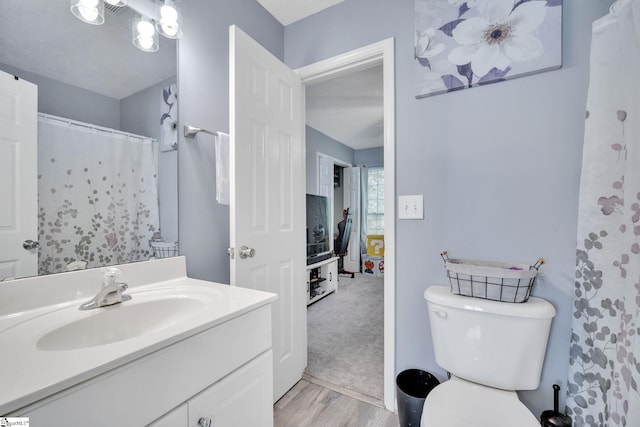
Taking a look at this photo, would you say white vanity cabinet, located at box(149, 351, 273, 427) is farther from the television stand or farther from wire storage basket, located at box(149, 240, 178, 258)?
the television stand

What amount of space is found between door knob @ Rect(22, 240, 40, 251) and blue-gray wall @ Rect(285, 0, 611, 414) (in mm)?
1491

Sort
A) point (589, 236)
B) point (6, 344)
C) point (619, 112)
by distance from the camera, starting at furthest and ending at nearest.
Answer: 1. point (589, 236)
2. point (619, 112)
3. point (6, 344)

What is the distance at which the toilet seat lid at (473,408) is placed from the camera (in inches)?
35.5

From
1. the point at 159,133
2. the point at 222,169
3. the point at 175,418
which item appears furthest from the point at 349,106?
the point at 175,418

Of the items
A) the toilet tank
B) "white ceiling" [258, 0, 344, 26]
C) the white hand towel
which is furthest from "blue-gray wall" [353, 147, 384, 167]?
the toilet tank

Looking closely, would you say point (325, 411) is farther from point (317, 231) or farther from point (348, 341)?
point (317, 231)

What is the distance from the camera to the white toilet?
0.98m

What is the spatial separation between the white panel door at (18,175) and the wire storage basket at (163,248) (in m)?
0.36

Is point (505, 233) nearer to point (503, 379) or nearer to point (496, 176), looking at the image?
point (496, 176)

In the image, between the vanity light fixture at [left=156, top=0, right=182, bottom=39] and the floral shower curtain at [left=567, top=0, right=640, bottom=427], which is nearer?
the floral shower curtain at [left=567, top=0, right=640, bottom=427]

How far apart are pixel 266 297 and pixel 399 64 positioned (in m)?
1.40

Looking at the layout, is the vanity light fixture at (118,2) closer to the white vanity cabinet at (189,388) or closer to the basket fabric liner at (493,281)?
the white vanity cabinet at (189,388)

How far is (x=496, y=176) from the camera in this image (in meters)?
1.27

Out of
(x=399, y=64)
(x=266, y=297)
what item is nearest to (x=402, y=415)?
(x=266, y=297)
